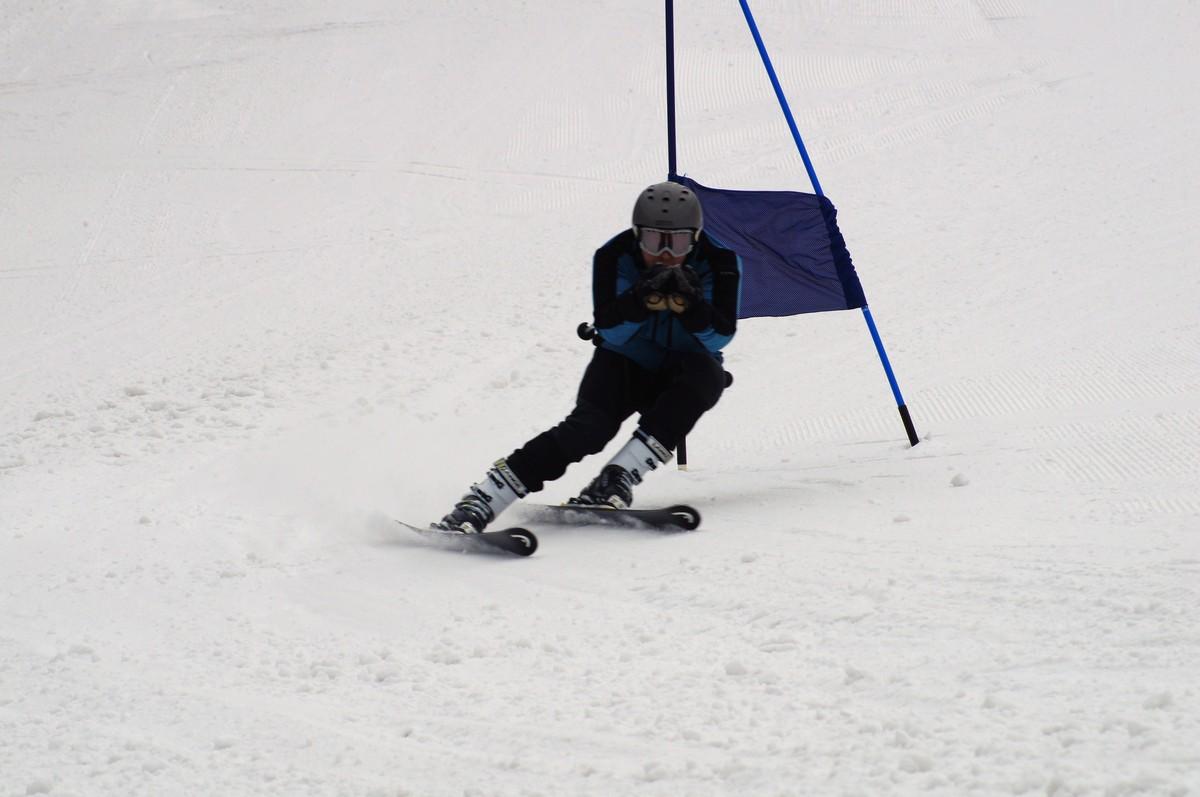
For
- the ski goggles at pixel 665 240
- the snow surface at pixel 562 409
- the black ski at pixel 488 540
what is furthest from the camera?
the ski goggles at pixel 665 240

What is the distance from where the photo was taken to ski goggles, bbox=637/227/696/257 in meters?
5.01

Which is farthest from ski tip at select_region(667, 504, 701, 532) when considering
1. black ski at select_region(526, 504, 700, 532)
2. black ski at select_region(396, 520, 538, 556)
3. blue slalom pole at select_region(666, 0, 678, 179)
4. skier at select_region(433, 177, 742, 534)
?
blue slalom pole at select_region(666, 0, 678, 179)

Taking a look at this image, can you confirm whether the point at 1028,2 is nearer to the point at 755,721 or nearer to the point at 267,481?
the point at 267,481

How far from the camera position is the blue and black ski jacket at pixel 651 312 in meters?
5.05

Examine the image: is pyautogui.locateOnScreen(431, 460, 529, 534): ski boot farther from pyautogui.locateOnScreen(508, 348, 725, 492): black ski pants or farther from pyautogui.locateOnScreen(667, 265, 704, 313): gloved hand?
pyautogui.locateOnScreen(667, 265, 704, 313): gloved hand

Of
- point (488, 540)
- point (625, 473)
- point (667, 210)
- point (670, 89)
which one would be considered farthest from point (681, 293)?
point (670, 89)

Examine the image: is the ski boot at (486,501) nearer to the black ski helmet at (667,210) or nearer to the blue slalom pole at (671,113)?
the black ski helmet at (667,210)

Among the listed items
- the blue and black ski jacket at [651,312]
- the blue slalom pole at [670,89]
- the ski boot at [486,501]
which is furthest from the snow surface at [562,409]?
the blue slalom pole at [670,89]

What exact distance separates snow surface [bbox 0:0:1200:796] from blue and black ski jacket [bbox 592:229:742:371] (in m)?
0.68

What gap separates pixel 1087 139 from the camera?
1137 centimetres

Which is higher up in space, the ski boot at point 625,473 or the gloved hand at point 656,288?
the gloved hand at point 656,288

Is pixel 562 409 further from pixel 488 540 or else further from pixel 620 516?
pixel 488 540

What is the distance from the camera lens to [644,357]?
17.1ft

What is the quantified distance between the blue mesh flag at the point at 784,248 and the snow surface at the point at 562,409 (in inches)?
28.2
